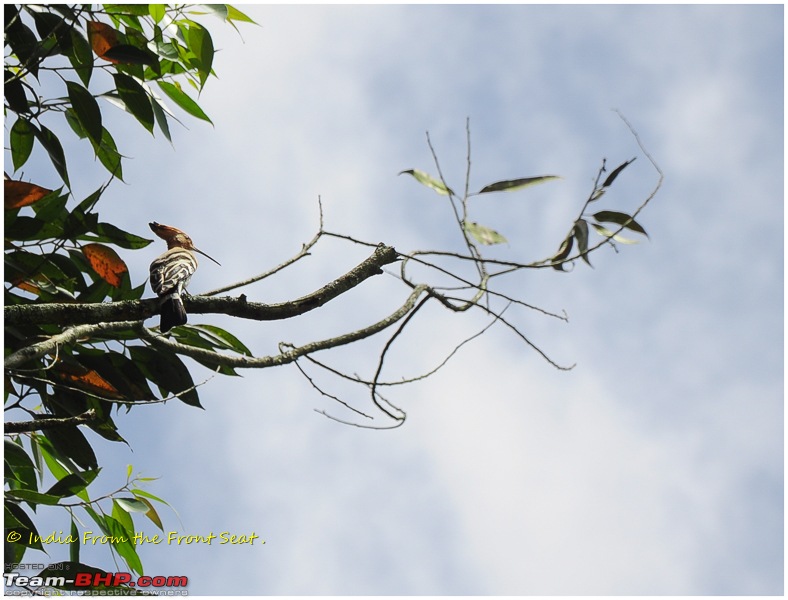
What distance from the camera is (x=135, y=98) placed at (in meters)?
2.50

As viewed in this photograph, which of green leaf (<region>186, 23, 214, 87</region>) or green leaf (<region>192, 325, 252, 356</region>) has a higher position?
green leaf (<region>186, 23, 214, 87</region>)

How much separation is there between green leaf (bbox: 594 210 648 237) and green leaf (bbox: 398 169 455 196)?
41 centimetres

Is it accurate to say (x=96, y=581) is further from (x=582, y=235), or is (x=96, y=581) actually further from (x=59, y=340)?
(x=582, y=235)

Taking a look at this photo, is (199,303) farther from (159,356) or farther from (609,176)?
(609,176)

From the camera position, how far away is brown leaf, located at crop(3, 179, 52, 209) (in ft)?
7.11

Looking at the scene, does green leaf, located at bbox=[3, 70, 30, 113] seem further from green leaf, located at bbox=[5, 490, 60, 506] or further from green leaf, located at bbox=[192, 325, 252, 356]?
green leaf, located at bbox=[5, 490, 60, 506]

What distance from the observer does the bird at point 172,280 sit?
193cm

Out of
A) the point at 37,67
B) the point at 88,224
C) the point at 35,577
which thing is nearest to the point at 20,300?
the point at 88,224

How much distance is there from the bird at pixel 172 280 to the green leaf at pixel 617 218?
109cm

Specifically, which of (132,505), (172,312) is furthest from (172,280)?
(132,505)

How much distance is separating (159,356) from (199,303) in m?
0.66

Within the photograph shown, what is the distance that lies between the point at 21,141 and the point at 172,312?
96cm

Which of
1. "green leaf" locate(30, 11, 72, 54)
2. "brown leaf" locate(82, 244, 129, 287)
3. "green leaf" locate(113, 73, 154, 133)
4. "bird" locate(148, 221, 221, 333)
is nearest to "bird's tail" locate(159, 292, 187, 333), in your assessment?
"bird" locate(148, 221, 221, 333)

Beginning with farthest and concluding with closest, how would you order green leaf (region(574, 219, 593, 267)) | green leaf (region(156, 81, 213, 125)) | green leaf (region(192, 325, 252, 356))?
1. green leaf (region(156, 81, 213, 125))
2. green leaf (region(192, 325, 252, 356))
3. green leaf (region(574, 219, 593, 267))
